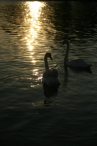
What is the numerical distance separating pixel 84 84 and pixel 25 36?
1863 centimetres

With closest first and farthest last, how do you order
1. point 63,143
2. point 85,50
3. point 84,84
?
point 63,143 → point 84,84 → point 85,50

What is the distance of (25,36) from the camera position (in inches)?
1288

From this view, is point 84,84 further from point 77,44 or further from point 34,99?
point 77,44

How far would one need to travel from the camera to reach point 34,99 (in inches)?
516

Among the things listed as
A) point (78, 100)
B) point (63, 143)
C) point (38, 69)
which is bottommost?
point (63, 143)

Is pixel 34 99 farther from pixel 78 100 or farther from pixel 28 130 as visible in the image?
pixel 28 130

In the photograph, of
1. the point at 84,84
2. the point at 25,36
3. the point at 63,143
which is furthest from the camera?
the point at 25,36

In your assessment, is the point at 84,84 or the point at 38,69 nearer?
the point at 84,84

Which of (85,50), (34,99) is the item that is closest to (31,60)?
(85,50)

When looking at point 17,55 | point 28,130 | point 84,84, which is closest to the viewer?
point 28,130

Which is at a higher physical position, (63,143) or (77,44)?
(77,44)

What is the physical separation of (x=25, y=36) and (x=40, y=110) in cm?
2173

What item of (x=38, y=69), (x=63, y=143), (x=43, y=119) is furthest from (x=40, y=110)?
(x=38, y=69)

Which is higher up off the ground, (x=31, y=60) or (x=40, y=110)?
(x=31, y=60)
